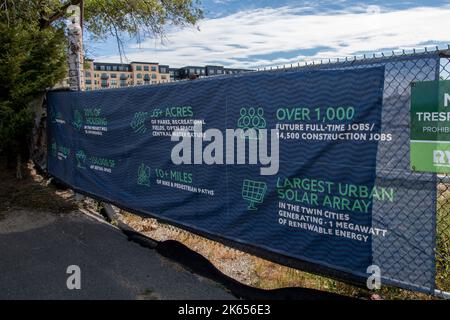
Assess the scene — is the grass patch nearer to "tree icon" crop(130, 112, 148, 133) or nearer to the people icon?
"tree icon" crop(130, 112, 148, 133)

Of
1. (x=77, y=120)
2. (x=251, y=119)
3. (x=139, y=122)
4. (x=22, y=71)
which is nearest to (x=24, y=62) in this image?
(x=22, y=71)

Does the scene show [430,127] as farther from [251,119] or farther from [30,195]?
[30,195]

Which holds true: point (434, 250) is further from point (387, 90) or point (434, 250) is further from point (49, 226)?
point (49, 226)

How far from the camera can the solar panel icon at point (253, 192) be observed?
171 inches

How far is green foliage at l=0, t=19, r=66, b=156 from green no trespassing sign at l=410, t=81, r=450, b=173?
794cm

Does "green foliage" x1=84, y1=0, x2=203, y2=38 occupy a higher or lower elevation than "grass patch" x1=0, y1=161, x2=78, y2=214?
higher

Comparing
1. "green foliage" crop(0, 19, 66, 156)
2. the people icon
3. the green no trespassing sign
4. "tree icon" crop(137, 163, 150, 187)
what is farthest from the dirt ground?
the people icon

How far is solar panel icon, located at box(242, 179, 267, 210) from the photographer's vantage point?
434 cm

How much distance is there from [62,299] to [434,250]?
11.4ft

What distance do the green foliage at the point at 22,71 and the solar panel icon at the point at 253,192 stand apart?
6.31 metres

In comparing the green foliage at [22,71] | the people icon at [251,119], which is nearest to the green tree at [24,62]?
the green foliage at [22,71]

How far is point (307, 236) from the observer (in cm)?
400

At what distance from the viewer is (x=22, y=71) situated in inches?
353

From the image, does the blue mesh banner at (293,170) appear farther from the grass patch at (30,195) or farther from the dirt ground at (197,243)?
the grass patch at (30,195)
